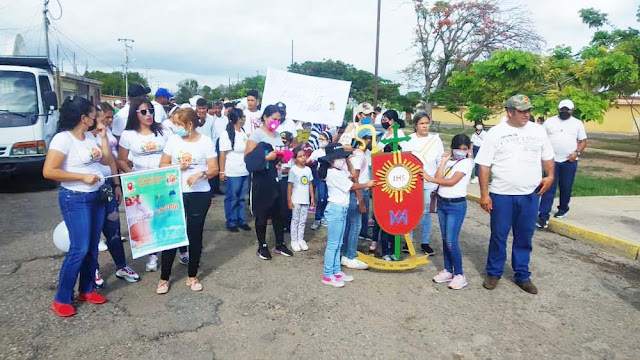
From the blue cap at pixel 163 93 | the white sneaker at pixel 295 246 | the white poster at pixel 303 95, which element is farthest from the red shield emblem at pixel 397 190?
the blue cap at pixel 163 93

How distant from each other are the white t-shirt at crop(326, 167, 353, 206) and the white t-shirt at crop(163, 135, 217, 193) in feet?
4.02

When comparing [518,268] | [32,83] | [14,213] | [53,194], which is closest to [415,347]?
[518,268]

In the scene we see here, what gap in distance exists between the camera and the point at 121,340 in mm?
3320

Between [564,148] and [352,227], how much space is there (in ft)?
12.7

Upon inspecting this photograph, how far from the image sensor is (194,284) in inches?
169

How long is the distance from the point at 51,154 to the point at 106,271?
1727 mm

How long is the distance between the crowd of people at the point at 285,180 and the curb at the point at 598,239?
198 centimetres

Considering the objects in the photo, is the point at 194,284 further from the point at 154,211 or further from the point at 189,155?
the point at 189,155

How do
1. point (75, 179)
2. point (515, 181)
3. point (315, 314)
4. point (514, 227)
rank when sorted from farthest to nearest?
1. point (514, 227)
2. point (515, 181)
3. point (315, 314)
4. point (75, 179)

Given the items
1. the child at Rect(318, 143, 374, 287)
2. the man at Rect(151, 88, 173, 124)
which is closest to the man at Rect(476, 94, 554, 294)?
the child at Rect(318, 143, 374, 287)

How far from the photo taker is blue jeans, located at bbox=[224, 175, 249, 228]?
628 cm

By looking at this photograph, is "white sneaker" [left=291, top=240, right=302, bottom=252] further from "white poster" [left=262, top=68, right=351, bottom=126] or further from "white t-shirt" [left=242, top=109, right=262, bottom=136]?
"white t-shirt" [left=242, top=109, right=262, bottom=136]

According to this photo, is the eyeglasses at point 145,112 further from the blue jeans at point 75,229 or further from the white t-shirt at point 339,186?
the white t-shirt at point 339,186

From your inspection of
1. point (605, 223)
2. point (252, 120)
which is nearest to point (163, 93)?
point (252, 120)
